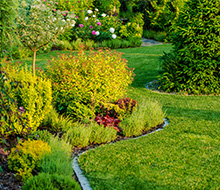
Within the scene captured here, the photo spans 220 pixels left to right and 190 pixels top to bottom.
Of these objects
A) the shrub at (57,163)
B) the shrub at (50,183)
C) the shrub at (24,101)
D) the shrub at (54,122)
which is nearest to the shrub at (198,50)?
the shrub at (54,122)

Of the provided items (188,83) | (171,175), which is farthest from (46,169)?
(188,83)

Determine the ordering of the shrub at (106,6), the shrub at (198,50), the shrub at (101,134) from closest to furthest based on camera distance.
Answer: the shrub at (101,134) → the shrub at (198,50) → the shrub at (106,6)

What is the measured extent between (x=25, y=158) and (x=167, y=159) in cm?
225

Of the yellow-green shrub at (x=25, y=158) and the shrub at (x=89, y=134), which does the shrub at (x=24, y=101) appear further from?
the shrub at (x=89, y=134)

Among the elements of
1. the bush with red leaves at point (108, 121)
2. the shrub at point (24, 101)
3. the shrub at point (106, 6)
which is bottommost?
the bush with red leaves at point (108, 121)

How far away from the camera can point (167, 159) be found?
440 cm

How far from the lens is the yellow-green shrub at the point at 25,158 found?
369cm

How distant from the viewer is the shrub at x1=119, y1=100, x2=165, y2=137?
5.32 metres

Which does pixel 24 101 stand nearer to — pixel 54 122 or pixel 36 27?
pixel 54 122

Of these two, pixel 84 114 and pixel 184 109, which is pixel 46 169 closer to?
pixel 84 114

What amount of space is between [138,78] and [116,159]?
6046 millimetres

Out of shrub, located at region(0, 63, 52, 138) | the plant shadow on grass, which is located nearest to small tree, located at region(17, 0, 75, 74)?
shrub, located at region(0, 63, 52, 138)

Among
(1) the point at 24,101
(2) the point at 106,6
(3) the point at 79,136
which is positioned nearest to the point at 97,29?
(2) the point at 106,6

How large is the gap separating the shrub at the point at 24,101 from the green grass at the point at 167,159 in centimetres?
111
